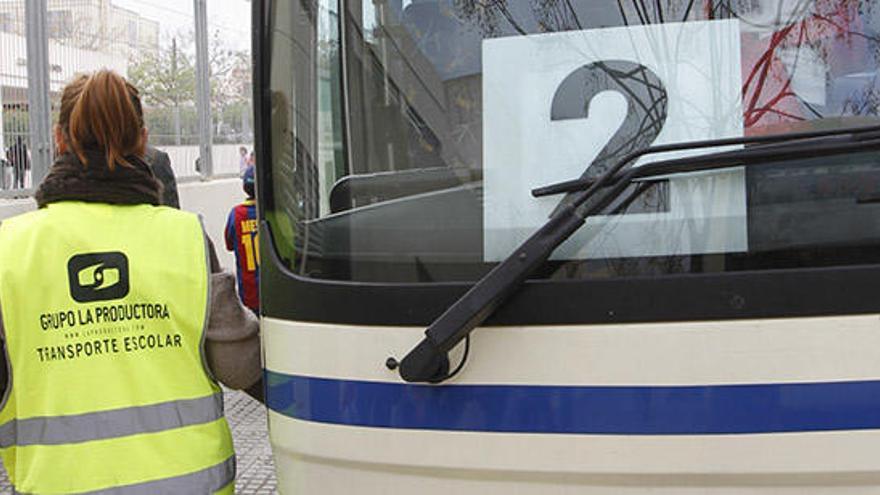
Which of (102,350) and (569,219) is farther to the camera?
(102,350)

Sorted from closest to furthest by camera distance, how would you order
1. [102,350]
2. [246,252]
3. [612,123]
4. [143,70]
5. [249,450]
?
[612,123]
[102,350]
[249,450]
[246,252]
[143,70]

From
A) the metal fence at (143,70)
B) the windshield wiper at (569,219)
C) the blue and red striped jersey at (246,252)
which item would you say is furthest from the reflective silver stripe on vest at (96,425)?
the blue and red striped jersey at (246,252)

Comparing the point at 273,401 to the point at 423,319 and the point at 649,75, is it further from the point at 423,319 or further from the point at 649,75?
the point at 649,75

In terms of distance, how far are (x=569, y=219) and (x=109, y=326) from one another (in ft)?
3.34

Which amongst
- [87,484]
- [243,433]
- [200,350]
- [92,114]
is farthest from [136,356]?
[243,433]

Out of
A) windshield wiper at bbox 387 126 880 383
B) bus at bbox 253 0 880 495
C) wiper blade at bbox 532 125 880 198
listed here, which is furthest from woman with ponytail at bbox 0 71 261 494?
wiper blade at bbox 532 125 880 198

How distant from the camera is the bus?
157cm

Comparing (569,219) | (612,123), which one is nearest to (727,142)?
(612,123)

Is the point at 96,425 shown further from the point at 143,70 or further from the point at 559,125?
the point at 143,70

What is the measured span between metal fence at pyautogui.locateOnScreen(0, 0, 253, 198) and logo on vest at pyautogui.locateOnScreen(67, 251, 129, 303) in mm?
2810

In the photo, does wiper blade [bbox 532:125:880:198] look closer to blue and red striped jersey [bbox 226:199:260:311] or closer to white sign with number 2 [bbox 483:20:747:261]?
white sign with number 2 [bbox 483:20:747:261]

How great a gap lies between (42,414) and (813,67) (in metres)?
1.68

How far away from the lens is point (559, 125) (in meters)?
1.72

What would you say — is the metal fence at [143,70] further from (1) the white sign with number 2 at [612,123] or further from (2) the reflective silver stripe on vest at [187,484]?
(1) the white sign with number 2 at [612,123]
